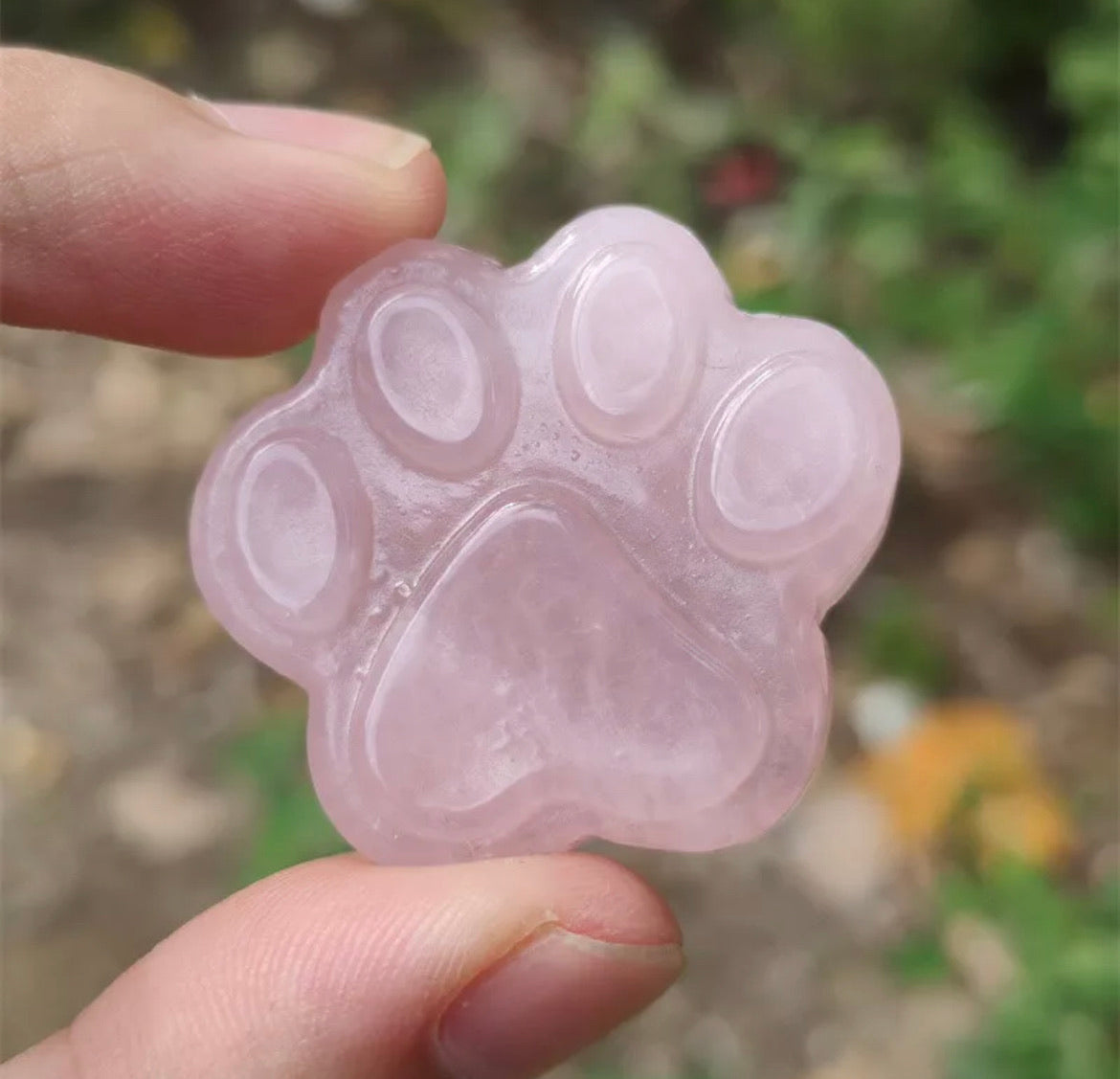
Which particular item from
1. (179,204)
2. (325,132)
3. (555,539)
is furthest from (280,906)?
(325,132)

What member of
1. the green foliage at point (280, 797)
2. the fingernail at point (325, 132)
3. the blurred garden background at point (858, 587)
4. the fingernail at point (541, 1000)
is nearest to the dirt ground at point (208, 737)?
the blurred garden background at point (858, 587)

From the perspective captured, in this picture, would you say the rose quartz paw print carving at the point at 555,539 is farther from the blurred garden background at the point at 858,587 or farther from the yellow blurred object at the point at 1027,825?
the yellow blurred object at the point at 1027,825

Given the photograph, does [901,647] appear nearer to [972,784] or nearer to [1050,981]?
A: [972,784]

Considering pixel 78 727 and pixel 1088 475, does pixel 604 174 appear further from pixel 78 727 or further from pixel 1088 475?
pixel 78 727

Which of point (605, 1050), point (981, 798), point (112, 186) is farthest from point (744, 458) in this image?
point (605, 1050)

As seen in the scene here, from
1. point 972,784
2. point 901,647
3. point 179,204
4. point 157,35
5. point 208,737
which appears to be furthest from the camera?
point 157,35

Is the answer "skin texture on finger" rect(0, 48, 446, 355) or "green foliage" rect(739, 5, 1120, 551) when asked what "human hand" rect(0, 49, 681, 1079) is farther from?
"green foliage" rect(739, 5, 1120, 551)
